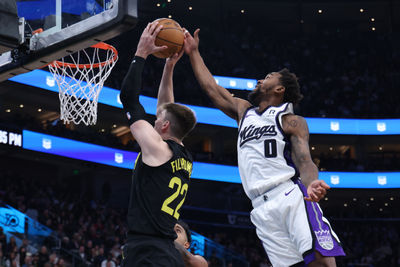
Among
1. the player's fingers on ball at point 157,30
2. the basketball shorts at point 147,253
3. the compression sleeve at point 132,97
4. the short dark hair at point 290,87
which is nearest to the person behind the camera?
the basketball shorts at point 147,253

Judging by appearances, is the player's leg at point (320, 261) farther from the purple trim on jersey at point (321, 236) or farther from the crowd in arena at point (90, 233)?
the crowd in arena at point (90, 233)

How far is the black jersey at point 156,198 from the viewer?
3051 millimetres

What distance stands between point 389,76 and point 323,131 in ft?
17.6

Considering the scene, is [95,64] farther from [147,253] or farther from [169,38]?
[147,253]

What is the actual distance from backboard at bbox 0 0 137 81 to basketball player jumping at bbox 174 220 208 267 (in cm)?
159

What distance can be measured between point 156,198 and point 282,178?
1027 millimetres

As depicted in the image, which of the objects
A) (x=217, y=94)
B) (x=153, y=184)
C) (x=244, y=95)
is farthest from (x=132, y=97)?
(x=244, y=95)

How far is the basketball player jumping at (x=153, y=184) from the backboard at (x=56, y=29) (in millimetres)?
1343

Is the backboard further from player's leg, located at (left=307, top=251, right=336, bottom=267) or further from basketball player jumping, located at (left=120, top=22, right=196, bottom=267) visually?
player's leg, located at (left=307, top=251, right=336, bottom=267)

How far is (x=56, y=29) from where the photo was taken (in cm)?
497

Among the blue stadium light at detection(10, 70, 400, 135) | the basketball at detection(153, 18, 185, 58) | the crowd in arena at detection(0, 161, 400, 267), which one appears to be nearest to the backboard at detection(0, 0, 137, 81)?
the basketball at detection(153, 18, 185, 58)

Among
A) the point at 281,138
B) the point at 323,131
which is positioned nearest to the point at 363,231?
the point at 323,131

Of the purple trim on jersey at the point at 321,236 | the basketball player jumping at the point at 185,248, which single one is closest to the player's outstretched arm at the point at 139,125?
the basketball player jumping at the point at 185,248

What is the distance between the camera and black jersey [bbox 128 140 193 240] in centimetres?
305
